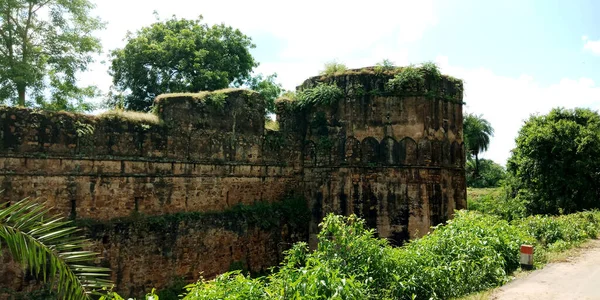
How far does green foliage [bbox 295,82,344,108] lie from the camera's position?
1212cm

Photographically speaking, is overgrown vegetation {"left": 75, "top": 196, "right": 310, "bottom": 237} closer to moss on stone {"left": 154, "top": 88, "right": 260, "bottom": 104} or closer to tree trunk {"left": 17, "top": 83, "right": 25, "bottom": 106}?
moss on stone {"left": 154, "top": 88, "right": 260, "bottom": 104}

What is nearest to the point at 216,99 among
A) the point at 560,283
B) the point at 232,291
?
the point at 232,291

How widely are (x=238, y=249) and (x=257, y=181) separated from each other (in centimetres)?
185

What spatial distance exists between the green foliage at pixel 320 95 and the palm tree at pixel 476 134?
89.9ft

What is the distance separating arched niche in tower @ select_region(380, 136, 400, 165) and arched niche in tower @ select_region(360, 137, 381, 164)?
0.16 meters

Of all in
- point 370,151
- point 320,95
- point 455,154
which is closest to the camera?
point 370,151

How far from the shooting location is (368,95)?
39.0ft

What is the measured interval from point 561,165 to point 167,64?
16350 mm

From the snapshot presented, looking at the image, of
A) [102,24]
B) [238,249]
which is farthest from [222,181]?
[102,24]

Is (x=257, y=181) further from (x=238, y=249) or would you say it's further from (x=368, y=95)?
(x=368, y=95)

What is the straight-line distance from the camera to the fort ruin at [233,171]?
848 centimetres

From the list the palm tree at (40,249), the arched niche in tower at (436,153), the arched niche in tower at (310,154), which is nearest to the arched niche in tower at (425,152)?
the arched niche in tower at (436,153)

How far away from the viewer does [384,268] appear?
6.21 m

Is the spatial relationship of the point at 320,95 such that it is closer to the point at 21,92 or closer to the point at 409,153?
the point at 409,153
